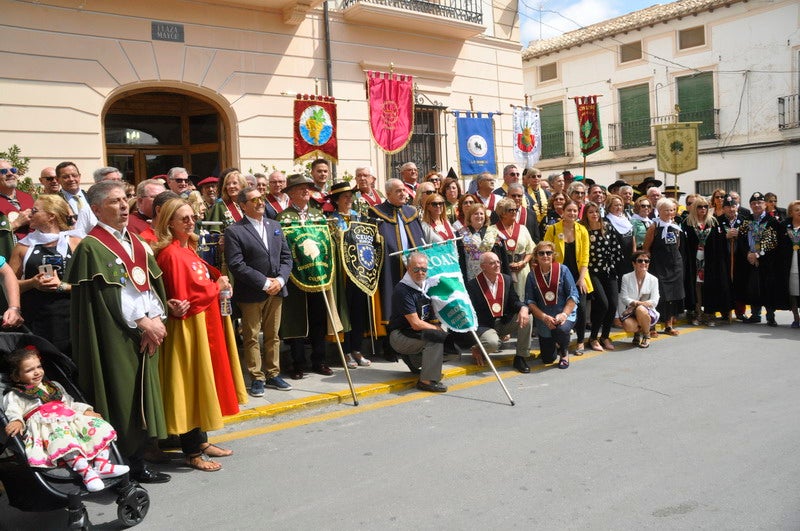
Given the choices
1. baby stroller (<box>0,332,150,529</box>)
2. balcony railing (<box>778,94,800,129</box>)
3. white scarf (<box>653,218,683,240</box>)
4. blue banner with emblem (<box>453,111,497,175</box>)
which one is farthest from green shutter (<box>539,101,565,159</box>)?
baby stroller (<box>0,332,150,529</box>)

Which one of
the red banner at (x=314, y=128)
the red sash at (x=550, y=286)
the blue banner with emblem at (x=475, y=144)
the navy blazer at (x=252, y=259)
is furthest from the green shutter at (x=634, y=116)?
the navy blazer at (x=252, y=259)

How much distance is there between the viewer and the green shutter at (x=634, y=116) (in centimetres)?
3091

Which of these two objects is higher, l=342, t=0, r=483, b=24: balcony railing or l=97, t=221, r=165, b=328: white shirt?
l=342, t=0, r=483, b=24: balcony railing

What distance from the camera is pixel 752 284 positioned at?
386 inches

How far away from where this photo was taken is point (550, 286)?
764 centimetres

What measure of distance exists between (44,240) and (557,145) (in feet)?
104

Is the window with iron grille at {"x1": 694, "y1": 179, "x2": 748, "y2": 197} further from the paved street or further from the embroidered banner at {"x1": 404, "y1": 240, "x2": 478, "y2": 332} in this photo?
the embroidered banner at {"x1": 404, "y1": 240, "x2": 478, "y2": 332}

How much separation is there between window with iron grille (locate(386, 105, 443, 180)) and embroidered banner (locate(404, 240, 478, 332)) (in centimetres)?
789

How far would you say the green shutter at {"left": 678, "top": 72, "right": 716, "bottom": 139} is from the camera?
28984 millimetres

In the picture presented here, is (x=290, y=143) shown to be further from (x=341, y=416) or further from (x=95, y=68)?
(x=341, y=416)

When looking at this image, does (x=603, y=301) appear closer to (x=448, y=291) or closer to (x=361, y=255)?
(x=448, y=291)

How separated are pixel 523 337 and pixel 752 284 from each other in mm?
4351

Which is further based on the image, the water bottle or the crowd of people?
the water bottle

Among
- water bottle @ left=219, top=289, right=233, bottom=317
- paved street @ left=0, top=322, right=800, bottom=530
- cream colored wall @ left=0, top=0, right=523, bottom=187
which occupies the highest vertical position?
cream colored wall @ left=0, top=0, right=523, bottom=187
